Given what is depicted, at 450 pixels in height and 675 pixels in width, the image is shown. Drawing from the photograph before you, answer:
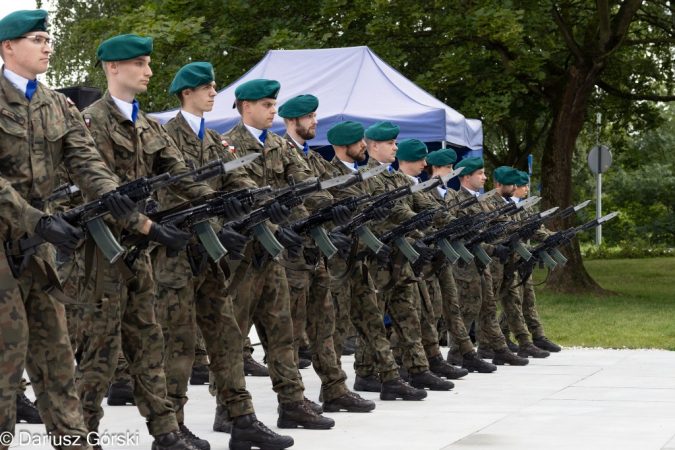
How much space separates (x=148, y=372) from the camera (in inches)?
220

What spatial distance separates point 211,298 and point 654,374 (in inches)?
201

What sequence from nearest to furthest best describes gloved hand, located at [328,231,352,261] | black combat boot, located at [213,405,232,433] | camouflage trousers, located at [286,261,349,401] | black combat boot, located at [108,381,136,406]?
1. black combat boot, located at [213,405,232,433]
2. camouflage trousers, located at [286,261,349,401]
3. gloved hand, located at [328,231,352,261]
4. black combat boot, located at [108,381,136,406]

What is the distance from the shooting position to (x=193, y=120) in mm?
6520

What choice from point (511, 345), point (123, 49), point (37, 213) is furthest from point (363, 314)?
point (511, 345)

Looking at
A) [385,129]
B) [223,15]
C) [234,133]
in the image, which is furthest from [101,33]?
[234,133]

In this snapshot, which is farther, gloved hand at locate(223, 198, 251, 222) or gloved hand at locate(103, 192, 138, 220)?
gloved hand at locate(223, 198, 251, 222)

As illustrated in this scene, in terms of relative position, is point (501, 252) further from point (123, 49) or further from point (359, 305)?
point (123, 49)

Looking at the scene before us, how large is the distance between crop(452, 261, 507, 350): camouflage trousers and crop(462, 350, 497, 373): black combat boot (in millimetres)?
168

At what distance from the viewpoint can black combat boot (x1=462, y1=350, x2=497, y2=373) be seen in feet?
34.0

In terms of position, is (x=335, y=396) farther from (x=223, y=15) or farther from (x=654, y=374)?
(x=223, y=15)

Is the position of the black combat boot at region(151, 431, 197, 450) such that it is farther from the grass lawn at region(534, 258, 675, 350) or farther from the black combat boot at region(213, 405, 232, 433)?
the grass lawn at region(534, 258, 675, 350)

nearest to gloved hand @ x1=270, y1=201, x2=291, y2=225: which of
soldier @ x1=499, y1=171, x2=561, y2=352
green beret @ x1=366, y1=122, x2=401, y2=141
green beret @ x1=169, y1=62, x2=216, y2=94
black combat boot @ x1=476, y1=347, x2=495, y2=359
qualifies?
green beret @ x1=169, y1=62, x2=216, y2=94

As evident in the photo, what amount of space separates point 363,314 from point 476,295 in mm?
2767

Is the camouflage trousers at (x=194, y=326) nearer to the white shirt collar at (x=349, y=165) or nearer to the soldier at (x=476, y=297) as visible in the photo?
the white shirt collar at (x=349, y=165)
